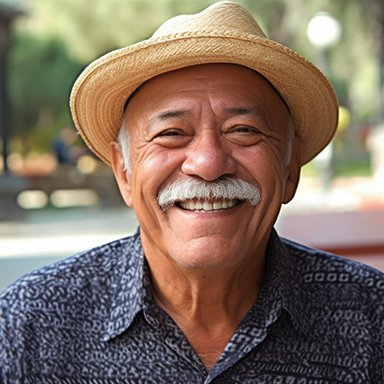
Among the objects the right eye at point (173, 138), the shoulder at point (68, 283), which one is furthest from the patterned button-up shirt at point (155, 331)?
the right eye at point (173, 138)

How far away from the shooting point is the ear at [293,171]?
2.19 meters

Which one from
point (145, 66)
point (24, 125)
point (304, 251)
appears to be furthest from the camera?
point (24, 125)

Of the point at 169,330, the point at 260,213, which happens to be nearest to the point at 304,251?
the point at 260,213

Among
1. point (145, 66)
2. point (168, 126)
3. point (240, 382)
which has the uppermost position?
point (145, 66)

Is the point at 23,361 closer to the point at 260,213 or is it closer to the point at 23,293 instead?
the point at 23,293

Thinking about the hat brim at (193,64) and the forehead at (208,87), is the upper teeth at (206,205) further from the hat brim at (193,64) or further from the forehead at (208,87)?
the hat brim at (193,64)

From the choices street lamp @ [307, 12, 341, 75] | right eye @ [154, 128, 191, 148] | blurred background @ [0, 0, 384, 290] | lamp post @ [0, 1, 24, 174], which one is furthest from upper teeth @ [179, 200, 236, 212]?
lamp post @ [0, 1, 24, 174]

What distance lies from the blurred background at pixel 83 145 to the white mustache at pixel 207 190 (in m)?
1.80

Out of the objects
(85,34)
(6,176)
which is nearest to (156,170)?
(6,176)

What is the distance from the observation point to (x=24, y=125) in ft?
86.9

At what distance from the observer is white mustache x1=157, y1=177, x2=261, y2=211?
187cm

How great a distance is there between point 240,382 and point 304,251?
597 millimetres

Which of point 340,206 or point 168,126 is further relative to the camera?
point 340,206

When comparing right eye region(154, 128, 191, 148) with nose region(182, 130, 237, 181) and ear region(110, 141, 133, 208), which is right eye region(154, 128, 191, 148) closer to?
nose region(182, 130, 237, 181)
